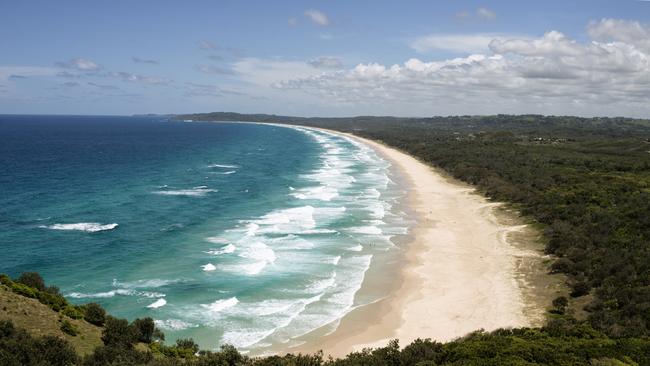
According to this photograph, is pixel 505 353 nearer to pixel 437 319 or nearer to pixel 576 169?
pixel 437 319

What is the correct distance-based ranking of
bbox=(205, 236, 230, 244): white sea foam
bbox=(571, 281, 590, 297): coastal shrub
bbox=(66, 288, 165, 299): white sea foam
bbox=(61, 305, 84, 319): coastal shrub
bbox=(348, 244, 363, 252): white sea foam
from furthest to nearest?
bbox=(205, 236, 230, 244): white sea foam < bbox=(348, 244, 363, 252): white sea foam < bbox=(66, 288, 165, 299): white sea foam < bbox=(571, 281, 590, 297): coastal shrub < bbox=(61, 305, 84, 319): coastal shrub

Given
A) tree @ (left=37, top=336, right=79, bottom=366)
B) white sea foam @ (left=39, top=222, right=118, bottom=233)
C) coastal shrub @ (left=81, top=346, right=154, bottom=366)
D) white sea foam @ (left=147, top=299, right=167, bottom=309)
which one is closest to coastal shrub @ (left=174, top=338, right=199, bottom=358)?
coastal shrub @ (left=81, top=346, right=154, bottom=366)

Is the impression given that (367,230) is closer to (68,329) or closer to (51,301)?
(51,301)

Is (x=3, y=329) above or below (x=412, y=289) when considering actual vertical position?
above

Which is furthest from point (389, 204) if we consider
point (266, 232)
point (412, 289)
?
point (412, 289)

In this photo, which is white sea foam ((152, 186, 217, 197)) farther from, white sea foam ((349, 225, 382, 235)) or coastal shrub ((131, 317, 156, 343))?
coastal shrub ((131, 317, 156, 343))

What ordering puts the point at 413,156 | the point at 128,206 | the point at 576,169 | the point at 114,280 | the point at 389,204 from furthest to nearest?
the point at 413,156 → the point at 576,169 → the point at 389,204 → the point at 128,206 → the point at 114,280
